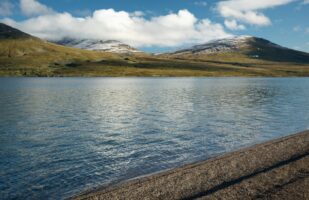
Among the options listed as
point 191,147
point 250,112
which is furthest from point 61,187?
point 250,112

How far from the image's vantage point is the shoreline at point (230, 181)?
2186cm

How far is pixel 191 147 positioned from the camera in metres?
39.9

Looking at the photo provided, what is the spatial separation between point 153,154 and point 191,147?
5.43 m

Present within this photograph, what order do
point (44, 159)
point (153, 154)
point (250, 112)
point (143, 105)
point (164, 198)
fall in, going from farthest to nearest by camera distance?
point (143, 105) → point (250, 112) → point (153, 154) → point (44, 159) → point (164, 198)

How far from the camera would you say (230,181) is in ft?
81.0

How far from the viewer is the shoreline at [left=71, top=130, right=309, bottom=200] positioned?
21.9 meters

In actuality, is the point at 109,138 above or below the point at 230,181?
below

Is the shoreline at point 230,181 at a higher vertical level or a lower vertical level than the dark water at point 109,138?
higher

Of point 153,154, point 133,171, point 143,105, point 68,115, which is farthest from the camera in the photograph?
point 143,105

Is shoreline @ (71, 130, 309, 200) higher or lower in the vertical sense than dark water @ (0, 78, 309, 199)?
higher

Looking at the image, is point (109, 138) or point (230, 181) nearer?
point (230, 181)

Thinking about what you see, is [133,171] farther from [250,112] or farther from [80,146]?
[250,112]

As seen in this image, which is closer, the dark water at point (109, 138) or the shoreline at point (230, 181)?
the shoreline at point (230, 181)

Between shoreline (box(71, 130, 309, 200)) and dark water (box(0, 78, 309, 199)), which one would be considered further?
dark water (box(0, 78, 309, 199))
